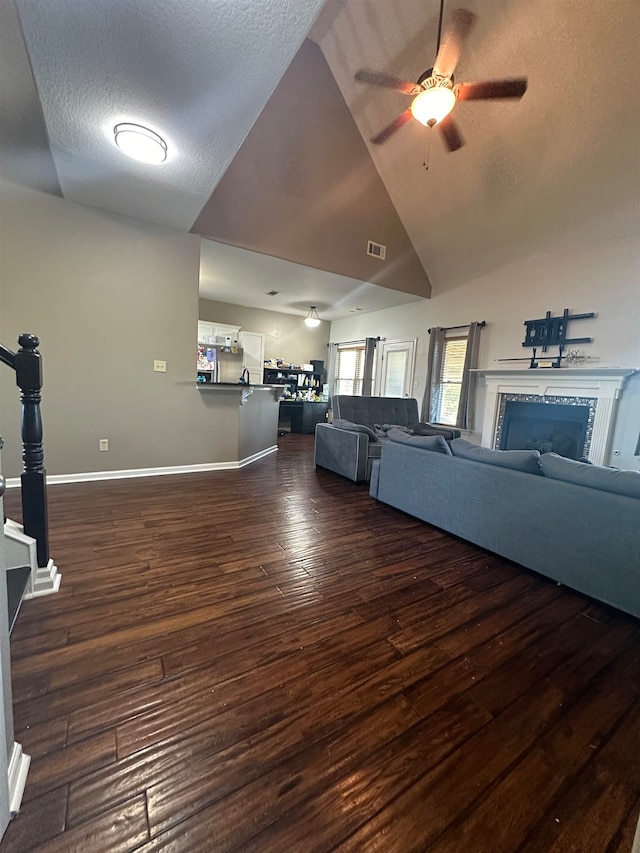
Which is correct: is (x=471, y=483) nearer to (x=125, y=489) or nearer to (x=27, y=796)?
(x=27, y=796)

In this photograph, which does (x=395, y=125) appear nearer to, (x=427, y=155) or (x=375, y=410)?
(x=427, y=155)

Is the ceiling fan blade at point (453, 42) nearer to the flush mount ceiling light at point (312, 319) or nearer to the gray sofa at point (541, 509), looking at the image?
the gray sofa at point (541, 509)

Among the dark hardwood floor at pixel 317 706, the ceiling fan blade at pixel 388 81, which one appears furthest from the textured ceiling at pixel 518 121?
the dark hardwood floor at pixel 317 706

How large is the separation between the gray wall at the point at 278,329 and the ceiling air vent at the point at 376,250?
3.16 metres

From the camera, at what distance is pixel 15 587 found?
5.00 ft

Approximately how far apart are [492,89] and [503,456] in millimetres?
2750

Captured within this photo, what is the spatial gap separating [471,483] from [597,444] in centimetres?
269

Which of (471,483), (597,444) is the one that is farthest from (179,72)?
(597,444)

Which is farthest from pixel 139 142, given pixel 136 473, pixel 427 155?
pixel 427 155

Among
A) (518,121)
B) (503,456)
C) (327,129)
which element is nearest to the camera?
(503,456)

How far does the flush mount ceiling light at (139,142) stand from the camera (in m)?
2.32

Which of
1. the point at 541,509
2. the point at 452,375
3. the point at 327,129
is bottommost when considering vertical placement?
the point at 541,509

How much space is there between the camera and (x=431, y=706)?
4.05 ft

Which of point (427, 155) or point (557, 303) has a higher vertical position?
point (427, 155)
